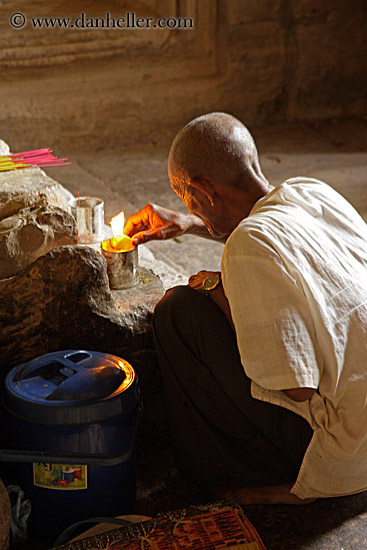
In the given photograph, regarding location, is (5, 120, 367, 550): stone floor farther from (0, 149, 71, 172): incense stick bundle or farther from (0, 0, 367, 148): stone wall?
(0, 149, 71, 172): incense stick bundle

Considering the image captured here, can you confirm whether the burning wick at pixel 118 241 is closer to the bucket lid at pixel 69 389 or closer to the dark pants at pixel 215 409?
the dark pants at pixel 215 409

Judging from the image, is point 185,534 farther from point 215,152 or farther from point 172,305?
point 215,152

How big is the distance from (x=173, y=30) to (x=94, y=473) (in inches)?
229

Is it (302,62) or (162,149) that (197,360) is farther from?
(302,62)

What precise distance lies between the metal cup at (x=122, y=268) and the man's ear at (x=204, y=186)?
1.34 ft

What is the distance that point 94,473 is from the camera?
2.12 meters

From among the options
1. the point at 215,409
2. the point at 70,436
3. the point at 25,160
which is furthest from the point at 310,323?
the point at 25,160

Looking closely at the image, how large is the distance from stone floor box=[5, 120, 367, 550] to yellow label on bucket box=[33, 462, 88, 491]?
26 centimetres

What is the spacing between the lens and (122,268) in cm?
271

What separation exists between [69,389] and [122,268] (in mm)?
753

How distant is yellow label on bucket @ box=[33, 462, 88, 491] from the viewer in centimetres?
209

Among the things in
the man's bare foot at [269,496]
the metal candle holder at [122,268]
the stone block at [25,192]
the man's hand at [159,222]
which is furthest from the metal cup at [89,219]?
the man's bare foot at [269,496]

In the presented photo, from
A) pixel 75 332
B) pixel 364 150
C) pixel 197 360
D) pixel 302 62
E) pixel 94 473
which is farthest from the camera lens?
pixel 302 62

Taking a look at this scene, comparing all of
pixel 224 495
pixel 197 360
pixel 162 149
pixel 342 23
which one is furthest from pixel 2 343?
pixel 342 23
